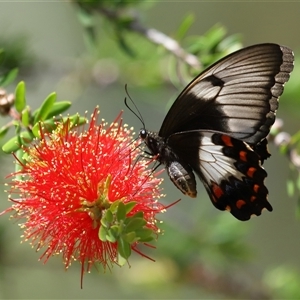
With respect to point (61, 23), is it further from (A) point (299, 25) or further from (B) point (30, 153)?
(B) point (30, 153)

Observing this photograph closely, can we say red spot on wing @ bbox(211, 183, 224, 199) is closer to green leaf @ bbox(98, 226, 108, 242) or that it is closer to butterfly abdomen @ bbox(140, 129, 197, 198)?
butterfly abdomen @ bbox(140, 129, 197, 198)

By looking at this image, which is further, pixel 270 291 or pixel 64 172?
pixel 270 291

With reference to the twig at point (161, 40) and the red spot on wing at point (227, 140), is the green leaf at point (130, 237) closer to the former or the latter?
the red spot on wing at point (227, 140)

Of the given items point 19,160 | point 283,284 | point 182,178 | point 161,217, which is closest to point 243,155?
point 182,178

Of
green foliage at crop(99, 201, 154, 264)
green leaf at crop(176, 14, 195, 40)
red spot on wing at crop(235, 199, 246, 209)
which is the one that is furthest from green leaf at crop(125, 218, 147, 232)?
green leaf at crop(176, 14, 195, 40)

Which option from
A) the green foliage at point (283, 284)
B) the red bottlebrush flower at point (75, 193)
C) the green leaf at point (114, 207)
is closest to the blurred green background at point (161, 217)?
the green foliage at point (283, 284)

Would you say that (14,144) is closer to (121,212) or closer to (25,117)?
(25,117)

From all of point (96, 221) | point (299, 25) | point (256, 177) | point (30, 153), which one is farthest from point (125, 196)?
point (299, 25)
